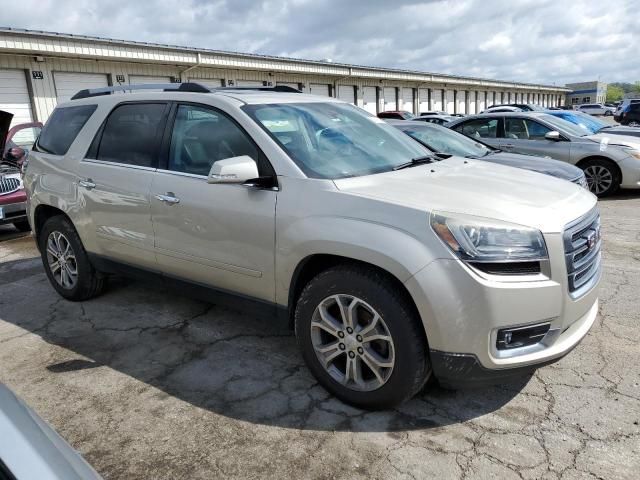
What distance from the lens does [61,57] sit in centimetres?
1567

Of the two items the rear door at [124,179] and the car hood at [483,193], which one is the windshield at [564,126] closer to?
the car hood at [483,193]

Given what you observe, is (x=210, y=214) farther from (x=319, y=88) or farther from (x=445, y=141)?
(x=319, y=88)

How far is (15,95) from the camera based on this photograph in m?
14.9

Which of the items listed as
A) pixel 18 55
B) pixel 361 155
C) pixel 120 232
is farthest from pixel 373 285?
pixel 18 55

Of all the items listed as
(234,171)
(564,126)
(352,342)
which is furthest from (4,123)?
(564,126)

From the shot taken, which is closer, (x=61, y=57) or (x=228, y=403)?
(x=228, y=403)

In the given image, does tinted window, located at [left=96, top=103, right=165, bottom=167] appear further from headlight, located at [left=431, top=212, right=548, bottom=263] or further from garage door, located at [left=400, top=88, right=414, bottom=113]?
garage door, located at [left=400, top=88, right=414, bottom=113]

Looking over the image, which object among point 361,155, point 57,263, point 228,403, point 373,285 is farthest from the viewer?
point 57,263

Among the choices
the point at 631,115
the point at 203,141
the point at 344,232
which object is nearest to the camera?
the point at 344,232

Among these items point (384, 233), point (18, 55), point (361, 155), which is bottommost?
point (384, 233)

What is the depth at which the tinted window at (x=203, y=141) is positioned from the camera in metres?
3.35

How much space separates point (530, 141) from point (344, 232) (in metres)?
7.84

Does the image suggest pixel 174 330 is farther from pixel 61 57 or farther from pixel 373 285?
pixel 61 57

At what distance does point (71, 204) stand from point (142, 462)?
2.63 meters
